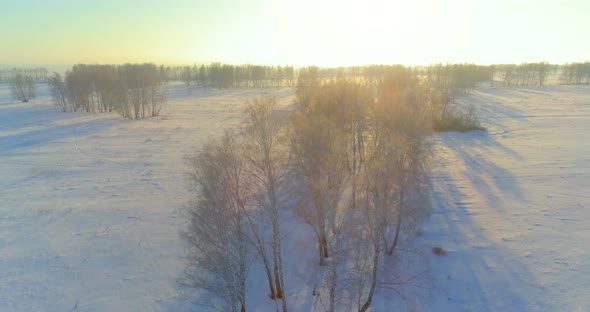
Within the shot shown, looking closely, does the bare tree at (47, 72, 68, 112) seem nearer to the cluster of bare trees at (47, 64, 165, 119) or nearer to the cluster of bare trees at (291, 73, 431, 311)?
the cluster of bare trees at (47, 64, 165, 119)

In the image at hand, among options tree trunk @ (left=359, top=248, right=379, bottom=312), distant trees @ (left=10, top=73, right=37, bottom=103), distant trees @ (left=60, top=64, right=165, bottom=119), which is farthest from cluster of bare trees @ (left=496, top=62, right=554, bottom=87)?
distant trees @ (left=10, top=73, right=37, bottom=103)

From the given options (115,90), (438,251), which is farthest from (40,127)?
(438,251)

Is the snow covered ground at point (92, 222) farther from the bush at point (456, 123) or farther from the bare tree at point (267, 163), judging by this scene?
the bush at point (456, 123)

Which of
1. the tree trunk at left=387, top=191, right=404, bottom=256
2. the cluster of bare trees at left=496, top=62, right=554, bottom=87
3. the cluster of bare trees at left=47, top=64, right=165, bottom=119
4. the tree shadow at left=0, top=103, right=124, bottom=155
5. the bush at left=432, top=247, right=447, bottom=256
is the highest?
the cluster of bare trees at left=496, top=62, right=554, bottom=87

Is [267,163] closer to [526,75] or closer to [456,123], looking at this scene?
[456,123]

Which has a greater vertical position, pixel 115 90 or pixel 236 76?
pixel 236 76

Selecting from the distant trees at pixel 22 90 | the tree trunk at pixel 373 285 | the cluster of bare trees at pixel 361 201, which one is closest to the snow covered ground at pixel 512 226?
the cluster of bare trees at pixel 361 201
